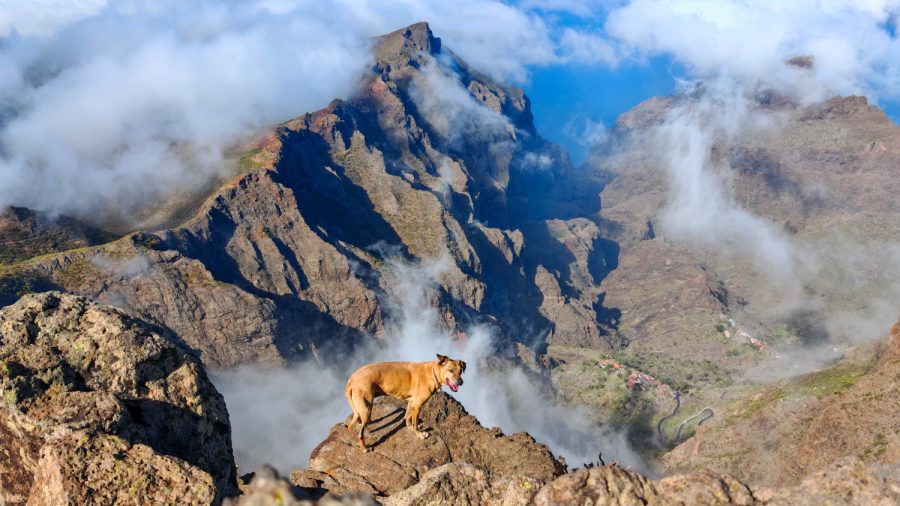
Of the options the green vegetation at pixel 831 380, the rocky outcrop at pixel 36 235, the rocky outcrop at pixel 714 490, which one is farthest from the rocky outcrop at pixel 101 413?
the rocky outcrop at pixel 36 235

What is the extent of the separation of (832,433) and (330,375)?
131m

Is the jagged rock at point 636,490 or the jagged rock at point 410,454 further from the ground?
the jagged rock at point 636,490

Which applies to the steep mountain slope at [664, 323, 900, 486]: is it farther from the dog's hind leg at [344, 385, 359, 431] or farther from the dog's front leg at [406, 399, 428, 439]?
the dog's hind leg at [344, 385, 359, 431]

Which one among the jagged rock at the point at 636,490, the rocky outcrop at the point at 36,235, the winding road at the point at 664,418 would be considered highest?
the jagged rock at the point at 636,490

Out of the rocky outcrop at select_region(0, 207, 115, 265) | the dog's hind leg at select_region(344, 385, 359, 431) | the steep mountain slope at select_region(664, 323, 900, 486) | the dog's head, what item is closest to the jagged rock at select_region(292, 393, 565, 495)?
the dog's hind leg at select_region(344, 385, 359, 431)

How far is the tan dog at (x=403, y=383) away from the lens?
19.8 m

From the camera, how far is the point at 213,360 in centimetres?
13838

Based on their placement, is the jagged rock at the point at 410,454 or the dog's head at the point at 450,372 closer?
the jagged rock at the point at 410,454

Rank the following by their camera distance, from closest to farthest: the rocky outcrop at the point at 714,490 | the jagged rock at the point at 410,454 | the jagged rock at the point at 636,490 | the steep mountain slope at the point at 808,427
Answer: the rocky outcrop at the point at 714,490, the jagged rock at the point at 636,490, the jagged rock at the point at 410,454, the steep mountain slope at the point at 808,427

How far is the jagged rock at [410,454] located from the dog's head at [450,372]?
2637 millimetres

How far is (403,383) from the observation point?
20422mm

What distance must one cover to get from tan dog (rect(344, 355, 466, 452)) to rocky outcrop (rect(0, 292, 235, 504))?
16.0 feet

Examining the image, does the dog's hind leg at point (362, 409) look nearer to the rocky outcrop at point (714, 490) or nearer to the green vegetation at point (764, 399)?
the rocky outcrop at point (714, 490)

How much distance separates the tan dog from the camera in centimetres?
1978
